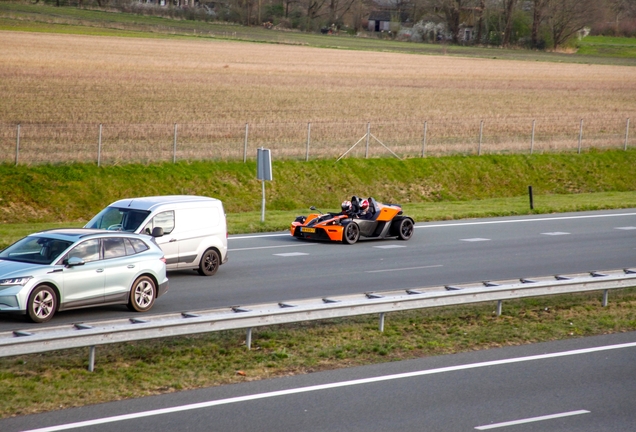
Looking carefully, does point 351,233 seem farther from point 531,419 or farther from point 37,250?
point 531,419

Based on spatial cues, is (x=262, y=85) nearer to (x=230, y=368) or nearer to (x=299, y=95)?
(x=299, y=95)

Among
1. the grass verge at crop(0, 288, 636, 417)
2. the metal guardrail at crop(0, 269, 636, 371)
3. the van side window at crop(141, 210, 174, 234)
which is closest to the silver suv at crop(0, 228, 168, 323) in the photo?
the grass verge at crop(0, 288, 636, 417)

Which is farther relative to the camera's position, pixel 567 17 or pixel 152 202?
pixel 567 17

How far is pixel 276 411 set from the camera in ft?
31.9

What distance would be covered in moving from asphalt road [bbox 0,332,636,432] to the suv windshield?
5.01m

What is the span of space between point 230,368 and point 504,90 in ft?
190

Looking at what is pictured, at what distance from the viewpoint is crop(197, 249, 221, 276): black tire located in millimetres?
18812

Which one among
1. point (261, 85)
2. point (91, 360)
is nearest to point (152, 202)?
point (91, 360)

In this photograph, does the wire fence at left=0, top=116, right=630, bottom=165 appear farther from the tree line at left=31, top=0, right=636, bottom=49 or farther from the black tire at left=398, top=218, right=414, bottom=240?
the tree line at left=31, top=0, right=636, bottom=49

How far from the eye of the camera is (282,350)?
12.4m

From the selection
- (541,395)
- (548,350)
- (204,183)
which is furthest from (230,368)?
(204,183)

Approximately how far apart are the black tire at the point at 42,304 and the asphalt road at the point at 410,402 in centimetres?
430

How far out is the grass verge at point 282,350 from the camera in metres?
10.4

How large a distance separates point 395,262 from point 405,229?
4078 millimetres
